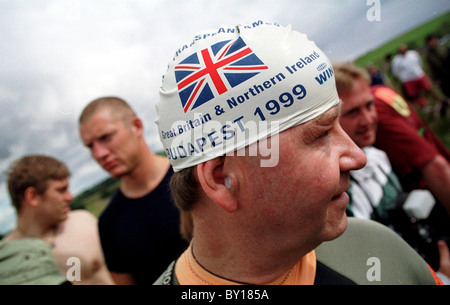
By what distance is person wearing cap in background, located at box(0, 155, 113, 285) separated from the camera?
6.37 feet

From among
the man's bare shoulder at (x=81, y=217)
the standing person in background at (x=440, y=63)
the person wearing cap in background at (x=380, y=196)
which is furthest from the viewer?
the standing person in background at (x=440, y=63)

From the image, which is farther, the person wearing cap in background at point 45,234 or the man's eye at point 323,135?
the person wearing cap in background at point 45,234

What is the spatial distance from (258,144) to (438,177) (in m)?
2.04

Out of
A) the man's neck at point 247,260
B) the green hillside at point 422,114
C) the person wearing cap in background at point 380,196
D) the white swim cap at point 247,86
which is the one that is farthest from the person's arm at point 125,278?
the white swim cap at point 247,86

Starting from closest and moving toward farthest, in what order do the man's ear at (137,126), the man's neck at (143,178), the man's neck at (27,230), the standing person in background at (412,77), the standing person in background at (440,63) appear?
the man's neck at (27,230) < the man's neck at (143,178) < the man's ear at (137,126) < the standing person in background at (440,63) < the standing person in background at (412,77)

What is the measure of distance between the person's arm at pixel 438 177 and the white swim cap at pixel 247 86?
5.78 feet

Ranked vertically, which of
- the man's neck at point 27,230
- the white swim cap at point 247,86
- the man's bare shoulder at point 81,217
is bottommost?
the man's bare shoulder at point 81,217

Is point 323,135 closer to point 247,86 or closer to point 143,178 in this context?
point 247,86

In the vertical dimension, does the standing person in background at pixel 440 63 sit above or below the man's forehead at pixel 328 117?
above

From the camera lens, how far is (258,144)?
101 cm

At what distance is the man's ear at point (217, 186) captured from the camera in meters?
1.08

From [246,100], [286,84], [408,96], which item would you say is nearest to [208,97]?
[246,100]

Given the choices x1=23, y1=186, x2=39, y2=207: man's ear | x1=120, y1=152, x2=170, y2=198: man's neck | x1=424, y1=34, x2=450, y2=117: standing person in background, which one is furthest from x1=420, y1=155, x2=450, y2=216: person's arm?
x1=424, y1=34, x2=450, y2=117: standing person in background

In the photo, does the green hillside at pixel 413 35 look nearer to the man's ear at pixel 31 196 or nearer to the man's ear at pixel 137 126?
the man's ear at pixel 137 126
